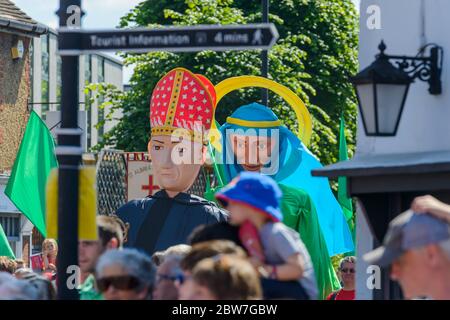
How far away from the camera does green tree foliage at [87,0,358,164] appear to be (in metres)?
28.5

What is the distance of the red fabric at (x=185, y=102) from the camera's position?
1193 cm

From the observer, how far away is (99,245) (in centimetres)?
819

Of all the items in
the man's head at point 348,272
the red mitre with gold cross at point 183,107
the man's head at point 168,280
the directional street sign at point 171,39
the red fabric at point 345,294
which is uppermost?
the directional street sign at point 171,39

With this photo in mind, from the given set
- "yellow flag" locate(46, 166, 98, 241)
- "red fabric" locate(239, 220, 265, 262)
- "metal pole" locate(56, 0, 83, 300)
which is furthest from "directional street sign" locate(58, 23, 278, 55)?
"red fabric" locate(239, 220, 265, 262)

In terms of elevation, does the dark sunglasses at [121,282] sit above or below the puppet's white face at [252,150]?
below

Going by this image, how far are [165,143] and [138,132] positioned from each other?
58.0 feet

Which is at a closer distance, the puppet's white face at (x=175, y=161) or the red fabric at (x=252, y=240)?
the red fabric at (x=252, y=240)

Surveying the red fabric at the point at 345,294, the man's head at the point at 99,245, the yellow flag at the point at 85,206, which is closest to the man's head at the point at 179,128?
the red fabric at the point at 345,294

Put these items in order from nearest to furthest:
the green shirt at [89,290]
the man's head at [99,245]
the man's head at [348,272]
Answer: the green shirt at [89,290]
the man's head at [99,245]
the man's head at [348,272]

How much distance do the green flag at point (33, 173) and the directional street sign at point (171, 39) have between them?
6725 millimetres

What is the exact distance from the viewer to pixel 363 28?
11523 millimetres

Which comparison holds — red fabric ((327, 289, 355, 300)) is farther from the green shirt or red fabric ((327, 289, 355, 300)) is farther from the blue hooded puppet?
the green shirt

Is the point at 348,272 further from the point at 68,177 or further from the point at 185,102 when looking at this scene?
the point at 68,177

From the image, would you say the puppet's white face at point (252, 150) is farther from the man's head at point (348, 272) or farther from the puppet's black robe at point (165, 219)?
the puppet's black robe at point (165, 219)
